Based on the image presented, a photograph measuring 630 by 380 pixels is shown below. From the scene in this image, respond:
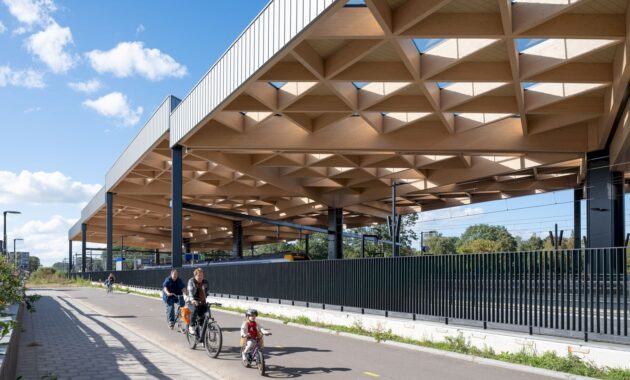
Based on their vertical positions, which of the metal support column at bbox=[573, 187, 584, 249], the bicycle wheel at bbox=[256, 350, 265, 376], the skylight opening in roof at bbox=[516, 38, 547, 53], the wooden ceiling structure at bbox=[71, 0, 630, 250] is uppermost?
the skylight opening in roof at bbox=[516, 38, 547, 53]

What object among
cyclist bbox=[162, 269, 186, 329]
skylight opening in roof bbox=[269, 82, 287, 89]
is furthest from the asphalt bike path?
skylight opening in roof bbox=[269, 82, 287, 89]

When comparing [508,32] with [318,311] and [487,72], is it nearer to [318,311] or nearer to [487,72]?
[487,72]

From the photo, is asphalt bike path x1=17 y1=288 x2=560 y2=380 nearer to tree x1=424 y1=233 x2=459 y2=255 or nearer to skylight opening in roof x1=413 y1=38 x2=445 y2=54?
skylight opening in roof x1=413 y1=38 x2=445 y2=54

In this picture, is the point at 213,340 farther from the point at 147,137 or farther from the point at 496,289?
the point at 147,137

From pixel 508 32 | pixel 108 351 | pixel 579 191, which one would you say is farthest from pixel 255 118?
pixel 579 191

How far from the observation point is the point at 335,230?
48.4 meters

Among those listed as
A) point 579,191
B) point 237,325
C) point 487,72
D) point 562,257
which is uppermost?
point 487,72

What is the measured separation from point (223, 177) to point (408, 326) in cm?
2750

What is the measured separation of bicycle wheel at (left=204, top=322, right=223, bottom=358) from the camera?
12203 mm

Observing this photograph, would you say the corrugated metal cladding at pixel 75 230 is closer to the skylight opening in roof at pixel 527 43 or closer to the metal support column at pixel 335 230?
the metal support column at pixel 335 230

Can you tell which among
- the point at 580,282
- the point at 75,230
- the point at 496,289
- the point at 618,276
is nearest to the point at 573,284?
the point at 580,282

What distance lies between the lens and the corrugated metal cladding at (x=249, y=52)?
16547 millimetres

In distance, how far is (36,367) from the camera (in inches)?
428

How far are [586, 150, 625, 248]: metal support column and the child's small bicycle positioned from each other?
59.0 ft
